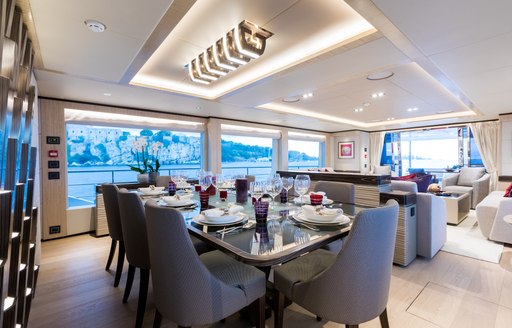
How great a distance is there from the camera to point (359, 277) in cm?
112

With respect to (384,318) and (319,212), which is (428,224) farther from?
(319,212)

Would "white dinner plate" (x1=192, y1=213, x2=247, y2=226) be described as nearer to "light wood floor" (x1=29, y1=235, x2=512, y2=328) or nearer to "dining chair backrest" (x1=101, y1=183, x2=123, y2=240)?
"light wood floor" (x1=29, y1=235, x2=512, y2=328)

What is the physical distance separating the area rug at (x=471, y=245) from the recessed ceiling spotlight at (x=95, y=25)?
442 cm

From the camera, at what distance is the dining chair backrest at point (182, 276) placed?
43.1 inches

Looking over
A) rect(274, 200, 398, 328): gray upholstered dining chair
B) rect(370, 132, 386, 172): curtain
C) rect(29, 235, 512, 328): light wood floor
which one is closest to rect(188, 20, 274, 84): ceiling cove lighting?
rect(274, 200, 398, 328): gray upholstered dining chair

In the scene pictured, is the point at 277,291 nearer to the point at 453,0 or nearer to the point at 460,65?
the point at 453,0

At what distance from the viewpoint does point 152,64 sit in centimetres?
279

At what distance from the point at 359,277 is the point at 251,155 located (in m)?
7.56

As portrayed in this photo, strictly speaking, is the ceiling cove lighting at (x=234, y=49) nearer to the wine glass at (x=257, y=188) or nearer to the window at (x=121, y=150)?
the wine glass at (x=257, y=188)

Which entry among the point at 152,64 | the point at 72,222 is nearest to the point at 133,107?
the point at 152,64

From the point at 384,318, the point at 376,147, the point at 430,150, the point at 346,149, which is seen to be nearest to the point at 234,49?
the point at 384,318

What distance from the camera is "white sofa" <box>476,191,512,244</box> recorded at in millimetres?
3080

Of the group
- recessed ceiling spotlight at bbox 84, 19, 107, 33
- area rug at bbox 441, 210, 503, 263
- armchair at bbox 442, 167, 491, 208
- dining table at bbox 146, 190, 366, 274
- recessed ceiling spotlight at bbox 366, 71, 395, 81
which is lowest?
area rug at bbox 441, 210, 503, 263

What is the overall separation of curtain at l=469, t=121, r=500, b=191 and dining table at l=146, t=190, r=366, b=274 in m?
7.00
